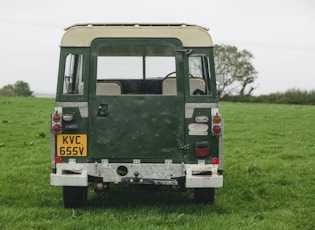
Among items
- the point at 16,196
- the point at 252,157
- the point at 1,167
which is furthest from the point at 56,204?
the point at 252,157

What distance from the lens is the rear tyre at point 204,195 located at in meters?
7.23

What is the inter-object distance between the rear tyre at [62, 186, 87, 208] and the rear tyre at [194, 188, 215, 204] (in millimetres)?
1629

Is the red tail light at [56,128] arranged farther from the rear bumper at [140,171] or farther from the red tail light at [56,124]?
the rear bumper at [140,171]

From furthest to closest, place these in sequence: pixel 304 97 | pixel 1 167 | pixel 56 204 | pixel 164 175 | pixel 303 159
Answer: pixel 304 97 < pixel 303 159 < pixel 1 167 < pixel 56 204 < pixel 164 175

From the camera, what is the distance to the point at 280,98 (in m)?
52.0

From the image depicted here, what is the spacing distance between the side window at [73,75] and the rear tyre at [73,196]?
1.34 meters

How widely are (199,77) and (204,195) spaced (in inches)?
67.0

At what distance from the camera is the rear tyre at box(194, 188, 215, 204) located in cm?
723

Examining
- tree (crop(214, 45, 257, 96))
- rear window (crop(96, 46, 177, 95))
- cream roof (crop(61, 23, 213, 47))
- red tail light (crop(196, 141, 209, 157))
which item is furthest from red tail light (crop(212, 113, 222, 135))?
tree (crop(214, 45, 257, 96))

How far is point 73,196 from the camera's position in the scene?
6.99 m

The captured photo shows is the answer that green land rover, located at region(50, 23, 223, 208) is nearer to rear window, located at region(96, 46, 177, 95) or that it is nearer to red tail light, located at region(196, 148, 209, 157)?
red tail light, located at region(196, 148, 209, 157)

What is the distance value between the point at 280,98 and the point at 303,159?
4083 centimetres

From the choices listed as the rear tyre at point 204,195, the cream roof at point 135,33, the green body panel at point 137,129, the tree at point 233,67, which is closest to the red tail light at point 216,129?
the green body panel at point 137,129

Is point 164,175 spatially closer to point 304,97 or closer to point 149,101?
point 149,101
